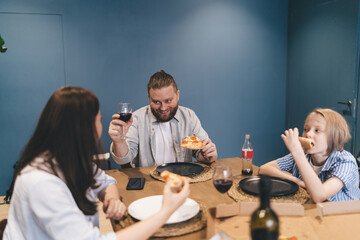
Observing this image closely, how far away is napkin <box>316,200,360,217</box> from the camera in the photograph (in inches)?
46.1

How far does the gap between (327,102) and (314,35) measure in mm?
867

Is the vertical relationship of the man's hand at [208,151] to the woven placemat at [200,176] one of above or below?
above

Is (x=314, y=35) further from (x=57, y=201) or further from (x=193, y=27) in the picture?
(x=57, y=201)

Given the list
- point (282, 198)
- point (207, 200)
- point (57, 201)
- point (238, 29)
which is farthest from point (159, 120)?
point (238, 29)

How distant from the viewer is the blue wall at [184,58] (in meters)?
3.36

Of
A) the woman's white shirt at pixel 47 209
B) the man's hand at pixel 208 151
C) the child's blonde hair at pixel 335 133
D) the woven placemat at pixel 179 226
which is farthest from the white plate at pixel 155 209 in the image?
the child's blonde hair at pixel 335 133

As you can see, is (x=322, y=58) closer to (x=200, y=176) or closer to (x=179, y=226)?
(x=200, y=176)

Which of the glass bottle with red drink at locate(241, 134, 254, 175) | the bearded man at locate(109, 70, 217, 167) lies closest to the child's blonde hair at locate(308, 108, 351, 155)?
the glass bottle with red drink at locate(241, 134, 254, 175)

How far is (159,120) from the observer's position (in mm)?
2398

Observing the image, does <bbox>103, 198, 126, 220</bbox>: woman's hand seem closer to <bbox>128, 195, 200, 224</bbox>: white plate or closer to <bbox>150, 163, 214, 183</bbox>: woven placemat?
<bbox>128, 195, 200, 224</bbox>: white plate

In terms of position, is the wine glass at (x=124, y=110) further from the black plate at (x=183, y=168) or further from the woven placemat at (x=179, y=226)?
the woven placemat at (x=179, y=226)

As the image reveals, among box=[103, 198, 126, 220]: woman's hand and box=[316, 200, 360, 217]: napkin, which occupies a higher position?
box=[316, 200, 360, 217]: napkin

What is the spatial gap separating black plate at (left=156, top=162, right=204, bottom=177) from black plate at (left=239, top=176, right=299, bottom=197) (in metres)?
0.34

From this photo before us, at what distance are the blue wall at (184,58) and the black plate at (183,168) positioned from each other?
71.5 inches
